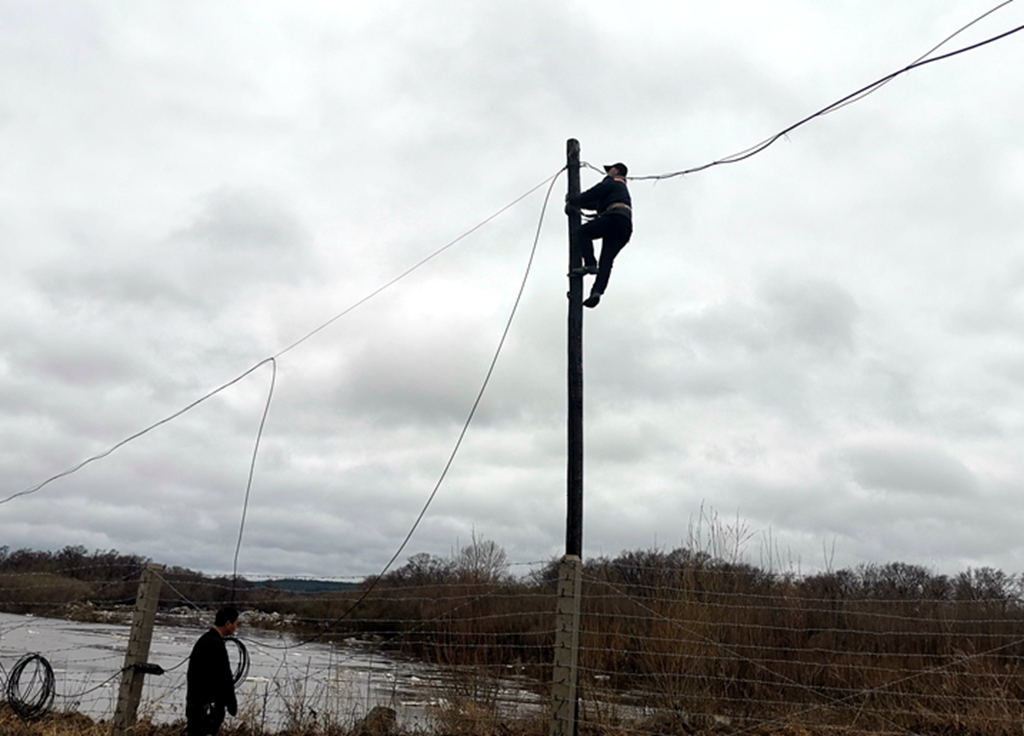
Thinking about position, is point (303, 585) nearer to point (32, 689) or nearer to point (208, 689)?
point (208, 689)

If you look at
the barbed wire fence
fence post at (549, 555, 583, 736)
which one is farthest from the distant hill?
fence post at (549, 555, 583, 736)

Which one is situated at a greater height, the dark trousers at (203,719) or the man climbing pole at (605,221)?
the man climbing pole at (605,221)

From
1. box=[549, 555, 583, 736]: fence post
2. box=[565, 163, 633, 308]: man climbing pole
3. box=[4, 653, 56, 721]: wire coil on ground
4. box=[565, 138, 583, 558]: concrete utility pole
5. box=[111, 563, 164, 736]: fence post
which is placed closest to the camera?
box=[549, 555, 583, 736]: fence post

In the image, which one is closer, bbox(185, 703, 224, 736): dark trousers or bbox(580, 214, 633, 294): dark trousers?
bbox(185, 703, 224, 736): dark trousers

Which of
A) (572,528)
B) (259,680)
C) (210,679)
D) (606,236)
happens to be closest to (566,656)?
(572,528)

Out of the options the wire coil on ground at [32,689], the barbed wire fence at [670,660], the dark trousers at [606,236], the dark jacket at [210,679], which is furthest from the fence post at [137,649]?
the dark trousers at [606,236]

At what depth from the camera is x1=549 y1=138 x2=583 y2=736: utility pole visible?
17.0 feet

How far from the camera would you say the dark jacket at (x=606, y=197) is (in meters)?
7.50

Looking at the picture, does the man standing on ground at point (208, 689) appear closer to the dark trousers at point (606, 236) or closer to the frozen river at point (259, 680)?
the frozen river at point (259, 680)

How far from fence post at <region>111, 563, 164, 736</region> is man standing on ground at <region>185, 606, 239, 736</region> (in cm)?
44

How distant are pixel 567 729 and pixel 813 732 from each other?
379cm

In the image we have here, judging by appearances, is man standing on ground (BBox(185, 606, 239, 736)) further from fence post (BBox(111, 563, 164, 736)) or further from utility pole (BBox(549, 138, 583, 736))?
utility pole (BBox(549, 138, 583, 736))

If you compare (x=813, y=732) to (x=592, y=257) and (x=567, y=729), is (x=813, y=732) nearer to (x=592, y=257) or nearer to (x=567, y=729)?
(x=567, y=729)

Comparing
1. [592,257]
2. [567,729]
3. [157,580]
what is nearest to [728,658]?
[567,729]
